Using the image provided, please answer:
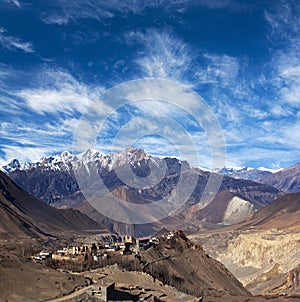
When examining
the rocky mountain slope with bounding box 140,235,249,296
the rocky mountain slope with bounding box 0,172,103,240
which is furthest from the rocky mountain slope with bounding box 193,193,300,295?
the rocky mountain slope with bounding box 0,172,103,240

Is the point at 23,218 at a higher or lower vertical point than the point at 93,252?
higher

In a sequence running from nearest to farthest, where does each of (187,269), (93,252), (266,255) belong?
(93,252)
(187,269)
(266,255)

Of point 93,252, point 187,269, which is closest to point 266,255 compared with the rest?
point 187,269

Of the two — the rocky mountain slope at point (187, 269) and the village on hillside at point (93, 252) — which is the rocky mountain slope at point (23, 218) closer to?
the village on hillside at point (93, 252)

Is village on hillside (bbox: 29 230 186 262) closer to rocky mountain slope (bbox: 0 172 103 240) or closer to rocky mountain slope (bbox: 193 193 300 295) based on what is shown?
rocky mountain slope (bbox: 193 193 300 295)

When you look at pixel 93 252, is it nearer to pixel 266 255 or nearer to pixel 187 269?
pixel 187 269

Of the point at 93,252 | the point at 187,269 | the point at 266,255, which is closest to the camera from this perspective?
the point at 93,252

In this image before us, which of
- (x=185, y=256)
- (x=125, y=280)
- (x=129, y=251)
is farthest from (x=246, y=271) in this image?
(x=125, y=280)

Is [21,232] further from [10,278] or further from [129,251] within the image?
[10,278]
